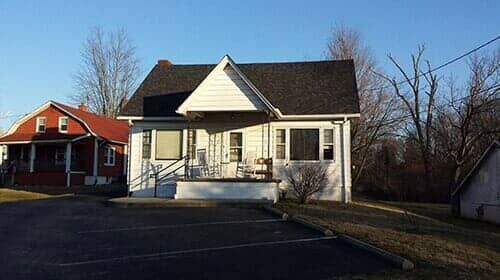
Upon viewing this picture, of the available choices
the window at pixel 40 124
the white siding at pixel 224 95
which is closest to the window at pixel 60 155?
the window at pixel 40 124

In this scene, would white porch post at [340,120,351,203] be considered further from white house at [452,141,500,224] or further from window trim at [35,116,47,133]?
window trim at [35,116,47,133]

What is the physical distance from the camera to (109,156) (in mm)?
39188

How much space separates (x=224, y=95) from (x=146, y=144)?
14.7ft

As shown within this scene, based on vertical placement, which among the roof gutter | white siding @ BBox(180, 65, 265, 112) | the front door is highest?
white siding @ BBox(180, 65, 265, 112)

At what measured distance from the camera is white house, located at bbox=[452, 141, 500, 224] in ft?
75.0

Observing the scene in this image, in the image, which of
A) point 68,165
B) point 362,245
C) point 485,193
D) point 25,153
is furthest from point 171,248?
point 25,153

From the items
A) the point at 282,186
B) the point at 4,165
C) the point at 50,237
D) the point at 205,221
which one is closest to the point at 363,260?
the point at 205,221

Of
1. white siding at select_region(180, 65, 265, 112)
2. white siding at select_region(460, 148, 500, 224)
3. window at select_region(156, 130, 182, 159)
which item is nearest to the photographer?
white siding at select_region(180, 65, 265, 112)

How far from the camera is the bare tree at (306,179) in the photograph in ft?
63.9

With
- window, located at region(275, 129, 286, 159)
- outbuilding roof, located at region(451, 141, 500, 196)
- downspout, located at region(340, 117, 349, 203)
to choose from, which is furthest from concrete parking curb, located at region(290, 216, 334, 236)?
outbuilding roof, located at region(451, 141, 500, 196)

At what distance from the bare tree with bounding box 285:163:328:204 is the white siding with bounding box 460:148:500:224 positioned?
796 cm

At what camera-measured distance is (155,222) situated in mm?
14227

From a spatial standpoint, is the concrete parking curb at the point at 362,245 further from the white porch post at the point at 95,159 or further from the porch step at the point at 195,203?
the white porch post at the point at 95,159

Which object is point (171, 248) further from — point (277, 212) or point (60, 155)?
point (60, 155)
